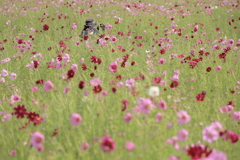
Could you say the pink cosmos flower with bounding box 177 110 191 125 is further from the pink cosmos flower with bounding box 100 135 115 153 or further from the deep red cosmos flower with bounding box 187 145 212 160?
the pink cosmos flower with bounding box 100 135 115 153

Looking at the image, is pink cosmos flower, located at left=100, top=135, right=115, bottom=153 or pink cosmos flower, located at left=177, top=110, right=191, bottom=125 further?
pink cosmos flower, located at left=177, top=110, right=191, bottom=125

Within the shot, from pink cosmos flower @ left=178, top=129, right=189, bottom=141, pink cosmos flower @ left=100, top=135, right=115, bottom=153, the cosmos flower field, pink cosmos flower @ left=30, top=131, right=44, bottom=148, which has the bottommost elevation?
the cosmos flower field

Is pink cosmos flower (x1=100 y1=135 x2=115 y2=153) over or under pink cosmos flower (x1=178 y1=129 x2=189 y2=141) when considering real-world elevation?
under

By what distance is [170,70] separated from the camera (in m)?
3.52

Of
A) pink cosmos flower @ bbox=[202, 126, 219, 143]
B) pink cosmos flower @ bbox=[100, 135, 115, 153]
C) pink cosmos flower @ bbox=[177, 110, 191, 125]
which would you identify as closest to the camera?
pink cosmos flower @ bbox=[100, 135, 115, 153]

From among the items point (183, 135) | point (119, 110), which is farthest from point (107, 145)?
point (119, 110)

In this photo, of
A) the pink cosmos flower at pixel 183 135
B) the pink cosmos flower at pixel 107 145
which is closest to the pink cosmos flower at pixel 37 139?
the pink cosmos flower at pixel 107 145

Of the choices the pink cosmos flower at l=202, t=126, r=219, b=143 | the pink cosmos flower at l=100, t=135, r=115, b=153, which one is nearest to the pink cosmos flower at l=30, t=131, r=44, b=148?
the pink cosmos flower at l=100, t=135, r=115, b=153

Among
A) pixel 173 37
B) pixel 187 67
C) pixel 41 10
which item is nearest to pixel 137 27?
pixel 173 37

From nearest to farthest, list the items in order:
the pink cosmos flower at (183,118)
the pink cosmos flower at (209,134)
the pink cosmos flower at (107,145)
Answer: the pink cosmos flower at (107,145)
the pink cosmos flower at (209,134)
the pink cosmos flower at (183,118)

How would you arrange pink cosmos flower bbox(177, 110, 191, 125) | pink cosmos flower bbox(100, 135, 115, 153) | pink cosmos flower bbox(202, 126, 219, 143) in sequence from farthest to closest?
pink cosmos flower bbox(177, 110, 191, 125), pink cosmos flower bbox(202, 126, 219, 143), pink cosmos flower bbox(100, 135, 115, 153)

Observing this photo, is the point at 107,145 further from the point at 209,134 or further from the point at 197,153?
the point at 209,134

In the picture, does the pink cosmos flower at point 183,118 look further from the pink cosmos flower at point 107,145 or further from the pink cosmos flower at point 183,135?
the pink cosmos flower at point 107,145

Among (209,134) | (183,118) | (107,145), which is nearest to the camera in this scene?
(107,145)
